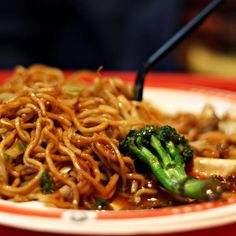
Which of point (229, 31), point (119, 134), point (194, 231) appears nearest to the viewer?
point (194, 231)

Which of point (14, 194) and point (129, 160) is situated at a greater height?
point (129, 160)

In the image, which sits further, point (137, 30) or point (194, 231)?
point (137, 30)

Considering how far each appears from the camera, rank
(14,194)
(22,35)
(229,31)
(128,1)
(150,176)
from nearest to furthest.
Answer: (14,194) → (150,176) → (22,35) → (128,1) → (229,31)

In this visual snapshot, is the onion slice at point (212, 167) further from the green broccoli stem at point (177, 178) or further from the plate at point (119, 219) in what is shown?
the plate at point (119, 219)

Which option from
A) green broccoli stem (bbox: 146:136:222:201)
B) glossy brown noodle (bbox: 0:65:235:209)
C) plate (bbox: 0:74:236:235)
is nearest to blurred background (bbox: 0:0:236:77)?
glossy brown noodle (bbox: 0:65:235:209)

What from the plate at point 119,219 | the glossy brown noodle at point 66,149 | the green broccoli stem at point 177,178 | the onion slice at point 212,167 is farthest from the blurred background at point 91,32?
the plate at point 119,219

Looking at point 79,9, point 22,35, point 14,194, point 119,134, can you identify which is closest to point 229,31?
point 79,9

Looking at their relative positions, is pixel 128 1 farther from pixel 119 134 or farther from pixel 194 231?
pixel 194 231

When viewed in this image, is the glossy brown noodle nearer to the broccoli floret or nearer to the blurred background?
the broccoli floret

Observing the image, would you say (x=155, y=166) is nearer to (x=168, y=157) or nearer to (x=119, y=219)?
(x=168, y=157)
